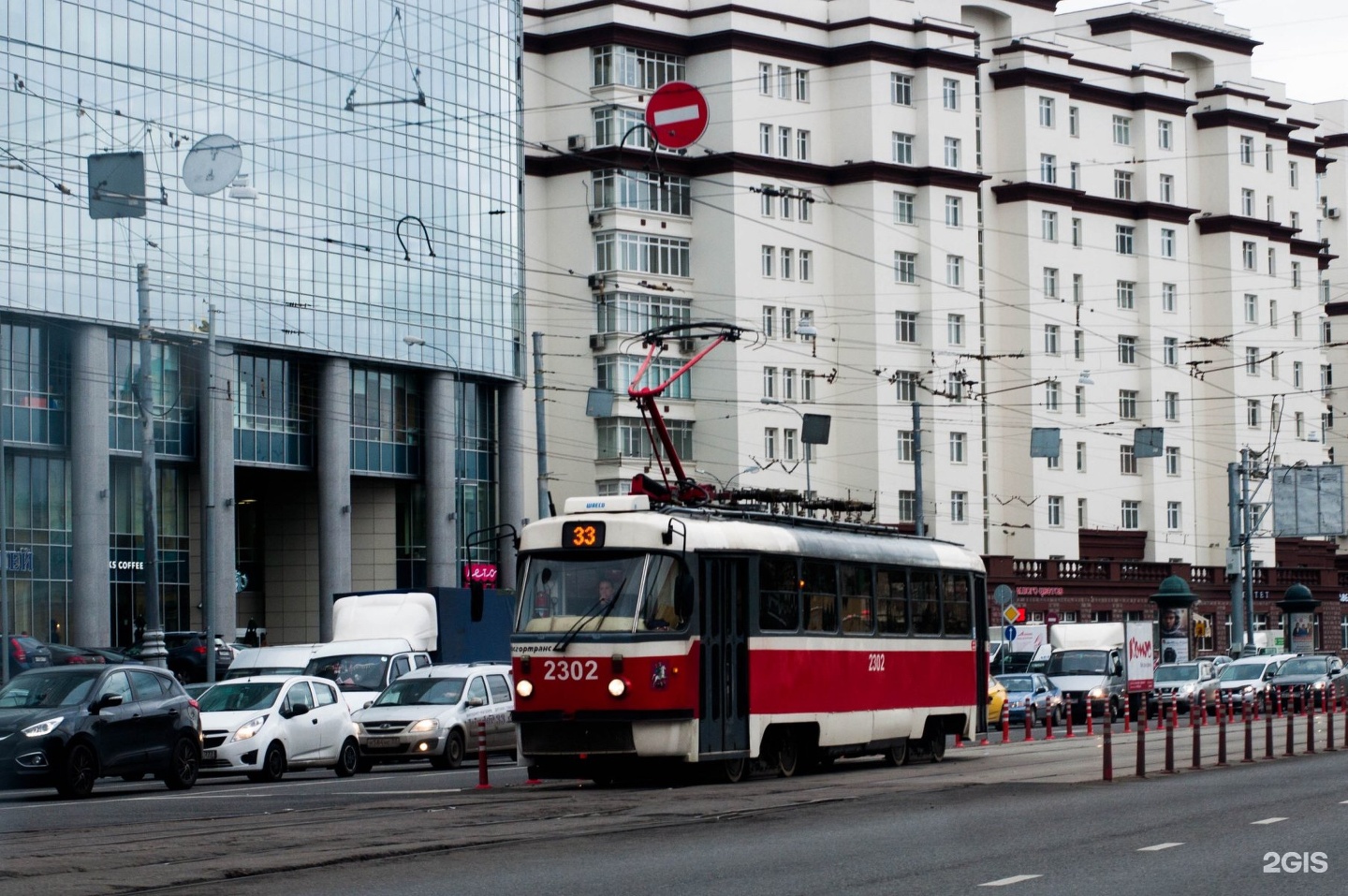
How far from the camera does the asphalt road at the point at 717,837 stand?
13.2 meters

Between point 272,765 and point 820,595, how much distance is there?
26.3 ft

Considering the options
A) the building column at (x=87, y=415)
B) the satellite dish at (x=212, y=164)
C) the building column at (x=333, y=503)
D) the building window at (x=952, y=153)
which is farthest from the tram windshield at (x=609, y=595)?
the building window at (x=952, y=153)

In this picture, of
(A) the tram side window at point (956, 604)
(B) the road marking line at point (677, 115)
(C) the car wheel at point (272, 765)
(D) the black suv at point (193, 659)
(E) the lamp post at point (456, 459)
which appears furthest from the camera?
(E) the lamp post at point (456, 459)

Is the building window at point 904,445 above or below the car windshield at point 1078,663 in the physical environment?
above

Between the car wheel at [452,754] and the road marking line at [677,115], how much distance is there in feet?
30.2

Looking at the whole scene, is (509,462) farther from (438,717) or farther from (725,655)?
(725,655)

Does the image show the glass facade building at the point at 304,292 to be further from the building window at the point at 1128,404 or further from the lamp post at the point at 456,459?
the building window at the point at 1128,404

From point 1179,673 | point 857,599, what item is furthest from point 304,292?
point 857,599

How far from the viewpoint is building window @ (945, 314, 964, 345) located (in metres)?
81.4

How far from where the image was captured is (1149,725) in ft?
150

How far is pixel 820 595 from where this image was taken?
2553cm

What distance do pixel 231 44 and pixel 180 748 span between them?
1216 inches

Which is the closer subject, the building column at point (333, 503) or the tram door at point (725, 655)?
the tram door at point (725, 655)

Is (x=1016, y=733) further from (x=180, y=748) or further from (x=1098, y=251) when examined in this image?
(x=1098, y=251)
